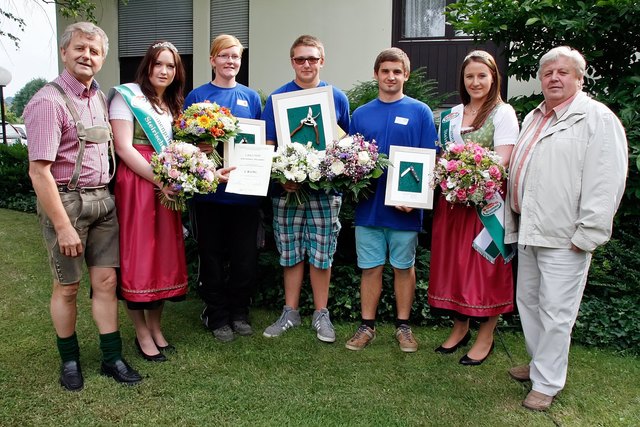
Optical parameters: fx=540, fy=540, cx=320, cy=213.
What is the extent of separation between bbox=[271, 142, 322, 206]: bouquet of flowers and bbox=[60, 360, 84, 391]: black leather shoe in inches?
72.2

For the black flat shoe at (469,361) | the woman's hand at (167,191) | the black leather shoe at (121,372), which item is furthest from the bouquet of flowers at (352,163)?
the black leather shoe at (121,372)

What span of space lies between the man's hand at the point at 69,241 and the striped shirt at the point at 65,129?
0.30 metres

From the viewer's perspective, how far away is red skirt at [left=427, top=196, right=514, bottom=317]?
376cm

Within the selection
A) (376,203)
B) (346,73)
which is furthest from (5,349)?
(346,73)

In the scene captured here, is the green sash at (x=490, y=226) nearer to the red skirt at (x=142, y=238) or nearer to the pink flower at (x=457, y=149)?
the pink flower at (x=457, y=149)

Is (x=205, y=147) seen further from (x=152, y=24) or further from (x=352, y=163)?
(x=152, y=24)

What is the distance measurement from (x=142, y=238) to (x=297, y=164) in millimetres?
1175

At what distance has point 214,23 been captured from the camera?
34.7 ft

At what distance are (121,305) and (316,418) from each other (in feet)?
9.04

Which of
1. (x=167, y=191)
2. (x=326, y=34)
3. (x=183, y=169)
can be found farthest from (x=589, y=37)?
(x=326, y=34)

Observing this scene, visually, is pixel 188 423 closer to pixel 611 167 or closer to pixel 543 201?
pixel 543 201

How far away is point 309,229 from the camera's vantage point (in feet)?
14.4

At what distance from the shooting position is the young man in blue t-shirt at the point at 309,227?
13.8 feet

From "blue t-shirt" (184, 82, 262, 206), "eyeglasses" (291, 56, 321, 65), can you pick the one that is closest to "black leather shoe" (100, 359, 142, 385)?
"blue t-shirt" (184, 82, 262, 206)
